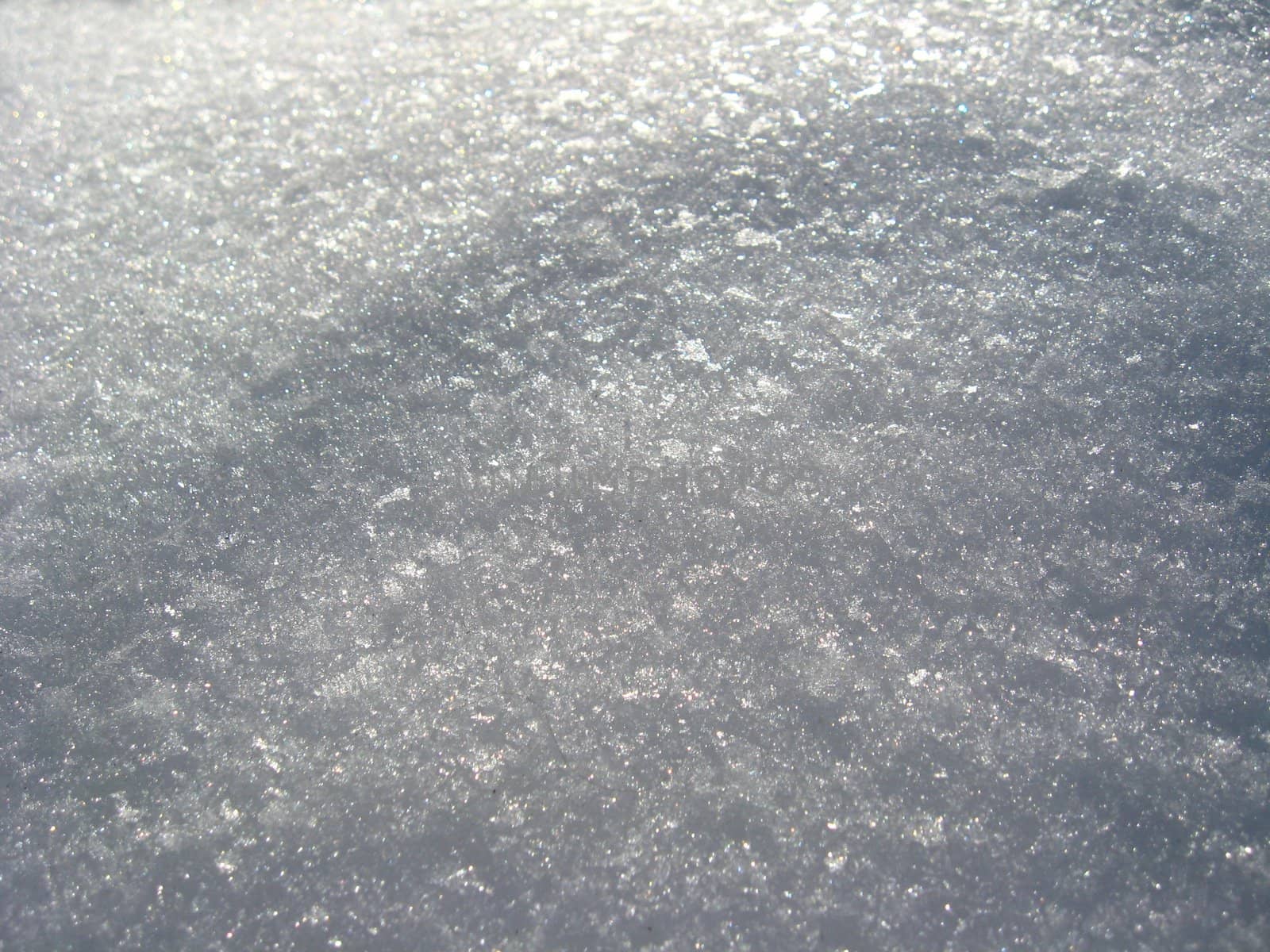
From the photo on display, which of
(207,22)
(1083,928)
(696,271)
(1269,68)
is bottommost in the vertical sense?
(1083,928)

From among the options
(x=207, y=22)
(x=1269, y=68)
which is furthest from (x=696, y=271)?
(x=207, y=22)

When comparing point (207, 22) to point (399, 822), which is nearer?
point (399, 822)

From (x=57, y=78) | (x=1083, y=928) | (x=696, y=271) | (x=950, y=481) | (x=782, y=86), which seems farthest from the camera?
(x=57, y=78)

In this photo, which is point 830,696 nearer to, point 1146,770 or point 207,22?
point 1146,770

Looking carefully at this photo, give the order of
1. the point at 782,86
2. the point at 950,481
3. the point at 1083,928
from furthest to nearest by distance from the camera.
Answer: the point at 782,86
the point at 950,481
the point at 1083,928

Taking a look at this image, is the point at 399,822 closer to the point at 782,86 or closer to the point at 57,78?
the point at 782,86

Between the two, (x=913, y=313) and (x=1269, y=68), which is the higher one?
(x=1269, y=68)

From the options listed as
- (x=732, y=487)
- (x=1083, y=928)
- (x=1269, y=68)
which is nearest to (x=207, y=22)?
(x=732, y=487)
